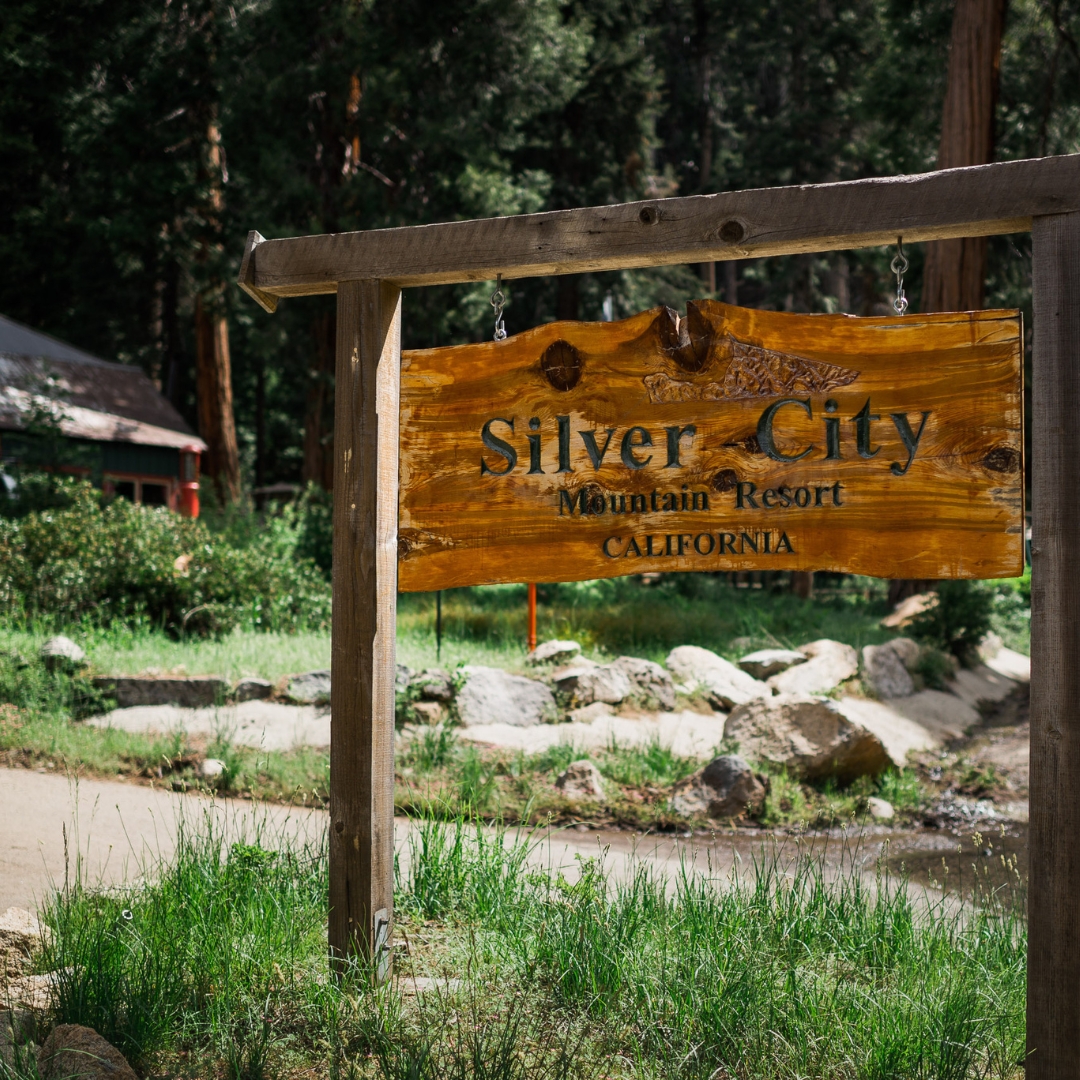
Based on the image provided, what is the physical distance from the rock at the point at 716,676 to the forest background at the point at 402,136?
5.08m

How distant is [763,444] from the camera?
3105 mm

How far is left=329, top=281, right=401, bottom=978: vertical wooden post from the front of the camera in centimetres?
326

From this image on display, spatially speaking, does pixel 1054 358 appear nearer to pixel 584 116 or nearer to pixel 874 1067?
pixel 874 1067

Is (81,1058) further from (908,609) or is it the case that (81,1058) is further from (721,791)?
(908,609)

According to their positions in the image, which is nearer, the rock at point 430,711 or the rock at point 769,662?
the rock at point 430,711

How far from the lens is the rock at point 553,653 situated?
9.58m

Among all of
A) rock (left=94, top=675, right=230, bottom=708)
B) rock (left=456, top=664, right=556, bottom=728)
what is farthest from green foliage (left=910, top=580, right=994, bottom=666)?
rock (left=94, top=675, right=230, bottom=708)

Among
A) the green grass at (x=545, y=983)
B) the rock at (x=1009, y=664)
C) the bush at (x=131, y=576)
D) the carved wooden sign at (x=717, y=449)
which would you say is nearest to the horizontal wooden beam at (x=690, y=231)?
the carved wooden sign at (x=717, y=449)

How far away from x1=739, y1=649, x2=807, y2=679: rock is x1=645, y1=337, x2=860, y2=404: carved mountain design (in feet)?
23.8

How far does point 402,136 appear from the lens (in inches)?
657

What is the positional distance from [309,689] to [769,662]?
4.38m

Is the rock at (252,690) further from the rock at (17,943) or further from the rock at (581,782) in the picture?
the rock at (17,943)

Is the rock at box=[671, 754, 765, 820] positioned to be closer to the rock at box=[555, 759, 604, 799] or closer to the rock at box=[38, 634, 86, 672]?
the rock at box=[555, 759, 604, 799]

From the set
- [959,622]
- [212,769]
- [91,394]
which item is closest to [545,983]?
[212,769]
